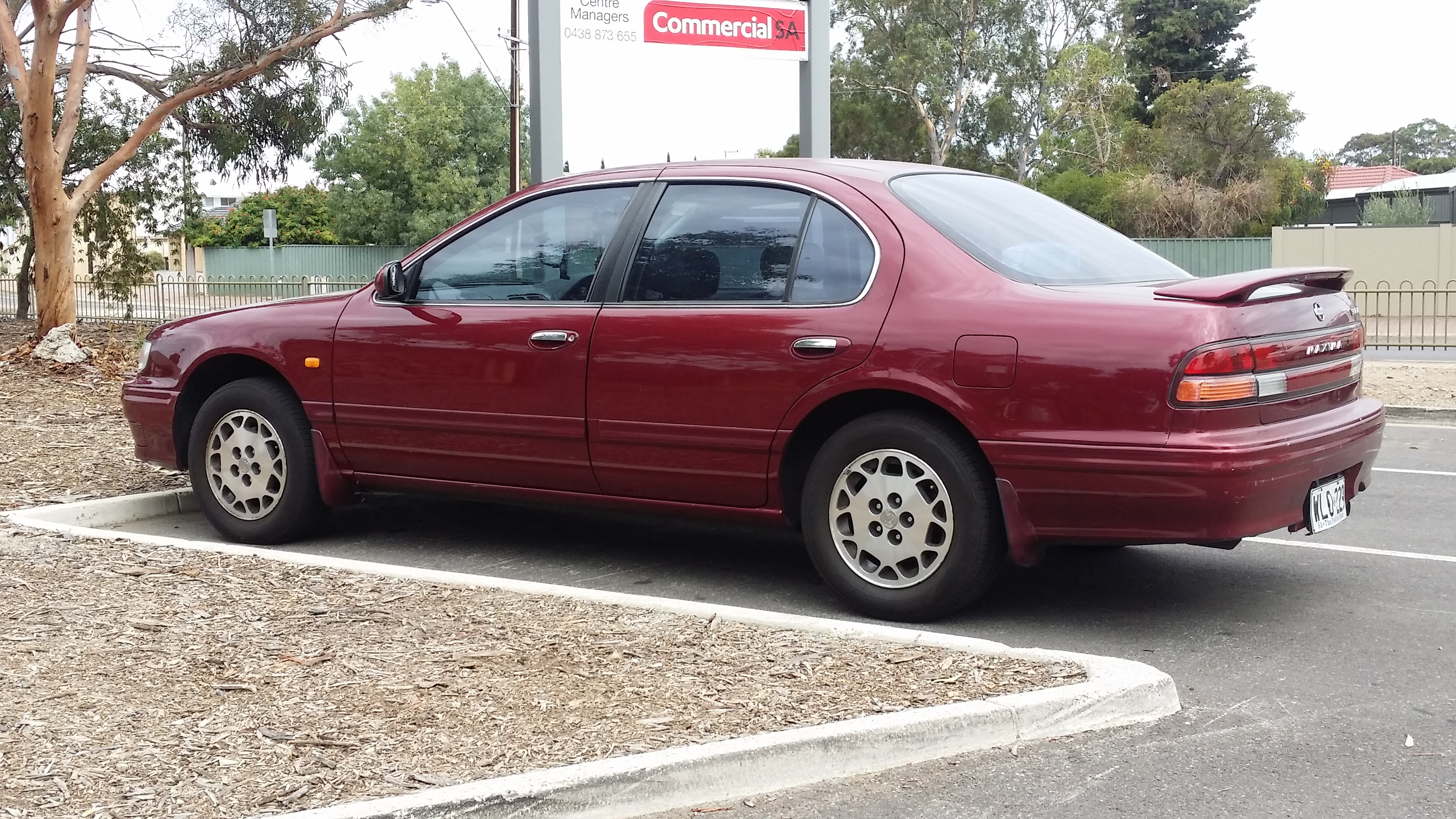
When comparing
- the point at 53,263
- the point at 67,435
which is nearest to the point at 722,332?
the point at 67,435

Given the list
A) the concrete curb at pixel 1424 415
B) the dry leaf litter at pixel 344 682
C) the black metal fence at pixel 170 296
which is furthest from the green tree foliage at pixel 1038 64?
the dry leaf litter at pixel 344 682

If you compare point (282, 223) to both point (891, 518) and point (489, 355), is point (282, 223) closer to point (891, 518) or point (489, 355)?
point (489, 355)

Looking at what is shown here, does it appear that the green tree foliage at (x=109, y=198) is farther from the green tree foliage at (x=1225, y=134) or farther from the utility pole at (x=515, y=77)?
the green tree foliage at (x=1225, y=134)

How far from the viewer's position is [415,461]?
6141mm

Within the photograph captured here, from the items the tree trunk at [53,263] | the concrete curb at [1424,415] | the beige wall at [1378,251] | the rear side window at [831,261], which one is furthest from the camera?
the beige wall at [1378,251]

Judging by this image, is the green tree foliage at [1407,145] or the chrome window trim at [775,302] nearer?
the chrome window trim at [775,302]

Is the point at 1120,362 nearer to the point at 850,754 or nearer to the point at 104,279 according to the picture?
the point at 850,754

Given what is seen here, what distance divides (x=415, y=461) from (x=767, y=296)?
182 cm

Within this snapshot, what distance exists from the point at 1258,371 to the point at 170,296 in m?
25.7

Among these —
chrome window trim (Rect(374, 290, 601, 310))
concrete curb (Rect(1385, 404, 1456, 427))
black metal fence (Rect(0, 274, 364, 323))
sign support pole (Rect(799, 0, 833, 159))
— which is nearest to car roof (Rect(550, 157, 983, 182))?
chrome window trim (Rect(374, 290, 601, 310))

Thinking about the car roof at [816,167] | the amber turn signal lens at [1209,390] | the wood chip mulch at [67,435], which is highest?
the car roof at [816,167]

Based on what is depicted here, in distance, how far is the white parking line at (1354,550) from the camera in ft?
20.4

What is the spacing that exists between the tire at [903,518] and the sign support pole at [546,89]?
965cm

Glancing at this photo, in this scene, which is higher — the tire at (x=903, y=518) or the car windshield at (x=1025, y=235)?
the car windshield at (x=1025, y=235)
